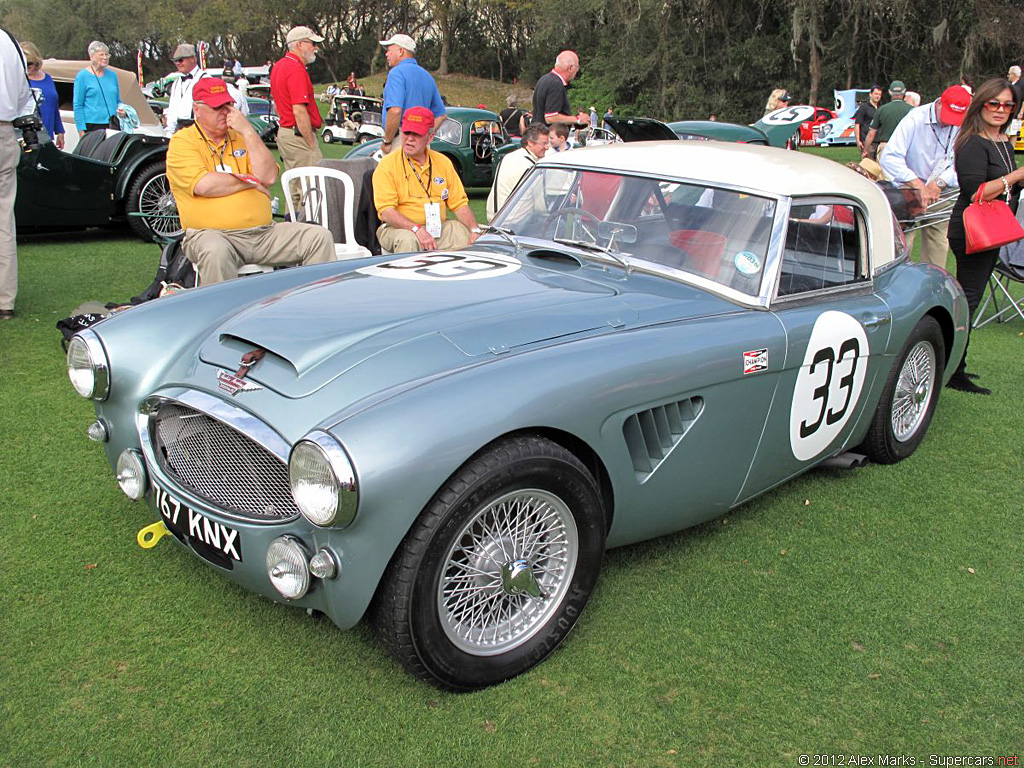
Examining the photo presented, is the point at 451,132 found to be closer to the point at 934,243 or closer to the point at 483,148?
the point at 483,148

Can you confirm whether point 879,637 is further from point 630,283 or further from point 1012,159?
point 1012,159

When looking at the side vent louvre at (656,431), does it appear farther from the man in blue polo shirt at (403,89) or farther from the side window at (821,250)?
the man in blue polo shirt at (403,89)

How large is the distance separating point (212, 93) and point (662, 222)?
121 inches

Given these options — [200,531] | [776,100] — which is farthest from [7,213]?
[776,100]

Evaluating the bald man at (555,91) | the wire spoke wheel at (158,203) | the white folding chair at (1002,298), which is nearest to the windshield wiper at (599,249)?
the white folding chair at (1002,298)

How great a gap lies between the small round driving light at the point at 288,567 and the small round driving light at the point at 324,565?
0.04 m

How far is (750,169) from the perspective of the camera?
362 cm

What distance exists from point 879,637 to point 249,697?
2.08 metres

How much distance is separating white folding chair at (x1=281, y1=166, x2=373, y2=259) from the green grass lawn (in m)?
3.15

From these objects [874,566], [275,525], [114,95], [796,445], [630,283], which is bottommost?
[874,566]

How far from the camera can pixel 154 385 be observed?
2.99 m

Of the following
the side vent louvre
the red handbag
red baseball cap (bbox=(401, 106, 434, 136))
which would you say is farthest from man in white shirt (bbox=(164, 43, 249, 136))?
the side vent louvre

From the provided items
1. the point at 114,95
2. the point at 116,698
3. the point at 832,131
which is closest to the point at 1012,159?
the point at 116,698

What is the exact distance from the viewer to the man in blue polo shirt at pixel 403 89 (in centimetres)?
721
